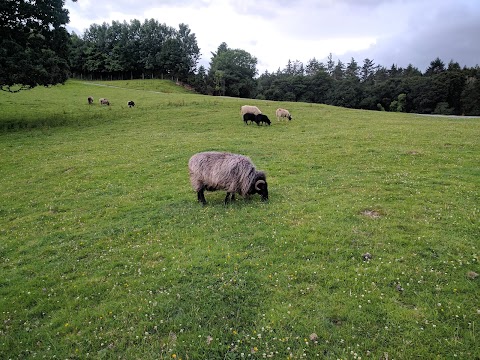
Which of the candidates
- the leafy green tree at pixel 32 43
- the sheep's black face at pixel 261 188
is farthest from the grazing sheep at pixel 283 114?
the sheep's black face at pixel 261 188

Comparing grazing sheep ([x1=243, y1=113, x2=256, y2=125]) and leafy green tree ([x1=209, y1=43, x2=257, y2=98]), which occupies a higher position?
leafy green tree ([x1=209, y1=43, x2=257, y2=98])

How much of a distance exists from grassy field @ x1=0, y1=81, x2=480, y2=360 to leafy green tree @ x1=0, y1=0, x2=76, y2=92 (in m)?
13.5

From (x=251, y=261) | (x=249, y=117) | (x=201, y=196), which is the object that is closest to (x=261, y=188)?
(x=201, y=196)

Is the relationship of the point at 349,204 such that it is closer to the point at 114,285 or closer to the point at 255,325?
the point at 255,325

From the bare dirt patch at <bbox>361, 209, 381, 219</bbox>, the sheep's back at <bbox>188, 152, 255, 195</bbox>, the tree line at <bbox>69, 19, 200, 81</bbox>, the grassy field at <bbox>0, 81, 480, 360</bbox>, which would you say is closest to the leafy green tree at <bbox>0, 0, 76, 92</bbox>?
the grassy field at <bbox>0, 81, 480, 360</bbox>

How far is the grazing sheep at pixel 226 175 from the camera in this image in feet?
44.3

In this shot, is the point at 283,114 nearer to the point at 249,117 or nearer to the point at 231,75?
the point at 249,117

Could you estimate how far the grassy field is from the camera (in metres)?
6.75

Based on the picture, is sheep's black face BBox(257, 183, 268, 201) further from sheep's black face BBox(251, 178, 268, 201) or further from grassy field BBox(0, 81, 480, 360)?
grassy field BBox(0, 81, 480, 360)

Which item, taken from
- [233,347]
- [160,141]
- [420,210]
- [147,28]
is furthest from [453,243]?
[147,28]

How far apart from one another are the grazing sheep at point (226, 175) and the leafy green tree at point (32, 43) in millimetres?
25666

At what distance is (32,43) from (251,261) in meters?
35.6

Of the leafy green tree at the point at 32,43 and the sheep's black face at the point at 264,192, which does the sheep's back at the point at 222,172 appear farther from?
the leafy green tree at the point at 32,43

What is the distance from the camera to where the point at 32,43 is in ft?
105
